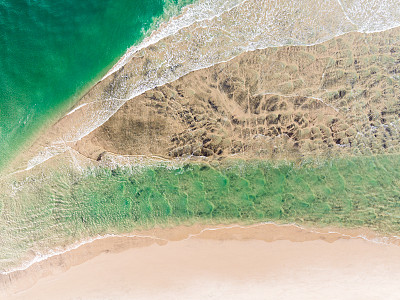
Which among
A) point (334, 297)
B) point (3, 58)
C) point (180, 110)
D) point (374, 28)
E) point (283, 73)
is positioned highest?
point (3, 58)

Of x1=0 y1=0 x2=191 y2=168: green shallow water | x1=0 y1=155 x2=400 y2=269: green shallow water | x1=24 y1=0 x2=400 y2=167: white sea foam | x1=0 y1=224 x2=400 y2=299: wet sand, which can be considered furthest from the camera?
x1=0 y1=0 x2=191 y2=168: green shallow water

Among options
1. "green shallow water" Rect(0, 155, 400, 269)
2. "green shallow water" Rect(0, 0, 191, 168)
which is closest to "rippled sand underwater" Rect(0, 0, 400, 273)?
"green shallow water" Rect(0, 155, 400, 269)

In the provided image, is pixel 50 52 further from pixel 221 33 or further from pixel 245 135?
Answer: pixel 245 135

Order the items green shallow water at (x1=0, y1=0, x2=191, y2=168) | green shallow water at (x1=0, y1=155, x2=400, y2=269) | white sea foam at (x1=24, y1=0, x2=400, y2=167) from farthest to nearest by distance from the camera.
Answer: green shallow water at (x1=0, y1=0, x2=191, y2=168) < white sea foam at (x1=24, y1=0, x2=400, y2=167) < green shallow water at (x1=0, y1=155, x2=400, y2=269)

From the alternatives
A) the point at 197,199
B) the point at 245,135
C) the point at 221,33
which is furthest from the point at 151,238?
the point at 221,33

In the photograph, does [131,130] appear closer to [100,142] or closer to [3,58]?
[100,142]

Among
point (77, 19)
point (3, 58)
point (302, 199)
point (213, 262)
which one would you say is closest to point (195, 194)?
point (213, 262)

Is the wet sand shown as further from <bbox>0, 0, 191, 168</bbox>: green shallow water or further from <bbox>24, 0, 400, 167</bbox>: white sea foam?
<bbox>0, 0, 191, 168</bbox>: green shallow water
